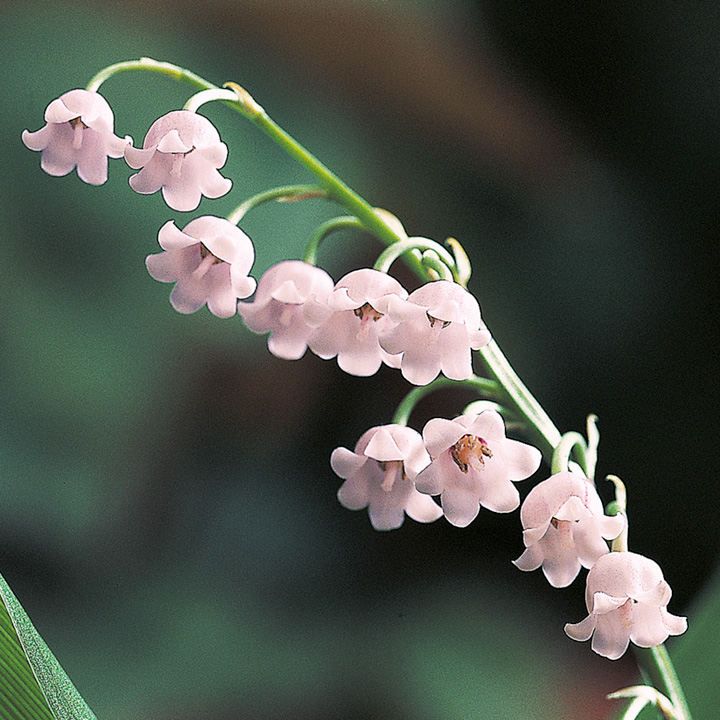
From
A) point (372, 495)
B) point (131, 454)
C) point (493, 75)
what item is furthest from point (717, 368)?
point (372, 495)

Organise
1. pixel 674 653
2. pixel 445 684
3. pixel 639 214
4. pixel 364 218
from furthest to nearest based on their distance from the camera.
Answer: pixel 639 214 → pixel 445 684 → pixel 674 653 → pixel 364 218

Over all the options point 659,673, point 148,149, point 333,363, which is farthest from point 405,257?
point 333,363

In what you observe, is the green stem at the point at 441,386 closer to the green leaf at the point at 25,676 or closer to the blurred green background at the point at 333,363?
the green leaf at the point at 25,676

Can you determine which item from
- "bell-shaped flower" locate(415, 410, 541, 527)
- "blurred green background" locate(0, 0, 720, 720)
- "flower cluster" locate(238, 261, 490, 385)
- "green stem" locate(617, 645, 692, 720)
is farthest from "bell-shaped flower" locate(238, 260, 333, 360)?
"blurred green background" locate(0, 0, 720, 720)

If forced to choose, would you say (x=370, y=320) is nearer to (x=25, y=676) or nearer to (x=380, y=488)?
(x=380, y=488)

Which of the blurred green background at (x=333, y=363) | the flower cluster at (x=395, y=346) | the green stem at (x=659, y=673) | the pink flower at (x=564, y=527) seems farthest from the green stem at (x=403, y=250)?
the blurred green background at (x=333, y=363)

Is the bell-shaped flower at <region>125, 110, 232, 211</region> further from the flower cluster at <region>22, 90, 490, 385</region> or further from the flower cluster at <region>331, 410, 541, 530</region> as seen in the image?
the flower cluster at <region>331, 410, 541, 530</region>

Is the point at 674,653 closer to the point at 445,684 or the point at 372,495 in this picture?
the point at 372,495
